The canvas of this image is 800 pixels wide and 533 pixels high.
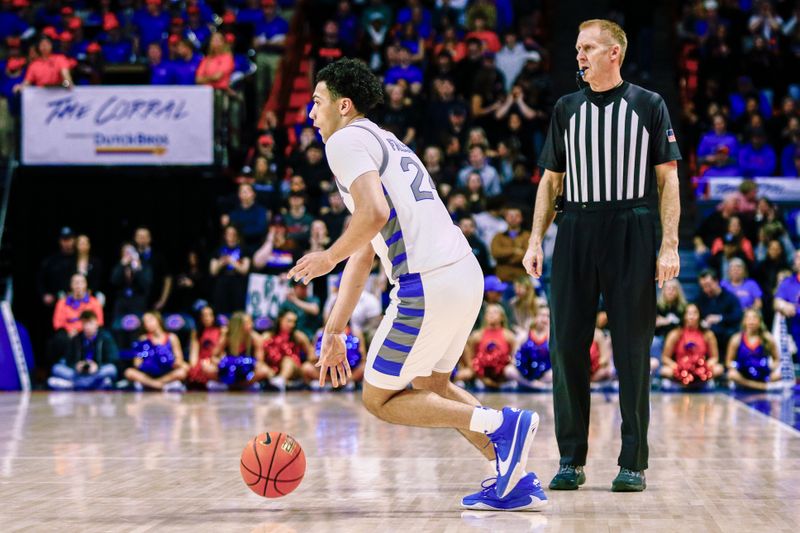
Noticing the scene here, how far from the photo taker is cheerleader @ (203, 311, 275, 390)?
13.7 m

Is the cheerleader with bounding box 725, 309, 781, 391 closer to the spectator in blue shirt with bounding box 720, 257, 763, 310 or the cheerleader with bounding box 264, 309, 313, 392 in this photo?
the spectator in blue shirt with bounding box 720, 257, 763, 310

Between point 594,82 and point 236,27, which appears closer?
point 594,82

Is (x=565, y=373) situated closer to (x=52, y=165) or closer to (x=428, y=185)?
(x=428, y=185)

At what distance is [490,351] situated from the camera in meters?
13.4

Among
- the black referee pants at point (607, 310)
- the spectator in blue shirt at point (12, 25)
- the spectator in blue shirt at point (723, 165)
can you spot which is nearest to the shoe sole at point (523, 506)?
the black referee pants at point (607, 310)

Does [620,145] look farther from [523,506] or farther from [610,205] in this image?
[523,506]

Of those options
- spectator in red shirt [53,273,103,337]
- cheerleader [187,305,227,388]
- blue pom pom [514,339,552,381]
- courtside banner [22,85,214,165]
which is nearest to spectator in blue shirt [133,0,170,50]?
courtside banner [22,85,214,165]

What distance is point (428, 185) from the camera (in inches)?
209

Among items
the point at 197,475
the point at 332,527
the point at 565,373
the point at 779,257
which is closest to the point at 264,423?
the point at 197,475

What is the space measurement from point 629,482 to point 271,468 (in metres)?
1.73

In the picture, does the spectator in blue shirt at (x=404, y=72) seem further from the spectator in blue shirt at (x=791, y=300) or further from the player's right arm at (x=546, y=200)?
the player's right arm at (x=546, y=200)

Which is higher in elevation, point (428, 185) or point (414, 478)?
point (428, 185)

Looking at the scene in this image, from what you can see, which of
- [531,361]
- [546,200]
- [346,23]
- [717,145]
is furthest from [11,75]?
[546,200]

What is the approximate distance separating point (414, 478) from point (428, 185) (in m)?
1.88
